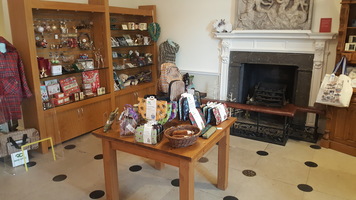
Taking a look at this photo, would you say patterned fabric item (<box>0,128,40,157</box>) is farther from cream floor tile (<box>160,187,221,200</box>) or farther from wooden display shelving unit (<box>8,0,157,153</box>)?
cream floor tile (<box>160,187,221,200</box>)

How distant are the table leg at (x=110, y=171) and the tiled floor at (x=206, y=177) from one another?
6.8 inches

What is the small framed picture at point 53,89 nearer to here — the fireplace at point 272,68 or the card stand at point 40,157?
the card stand at point 40,157

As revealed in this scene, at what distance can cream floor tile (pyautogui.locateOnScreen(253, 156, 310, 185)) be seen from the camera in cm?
297

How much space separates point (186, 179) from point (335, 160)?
2.34 m

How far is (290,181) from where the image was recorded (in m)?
2.91

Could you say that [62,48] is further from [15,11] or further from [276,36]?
[276,36]

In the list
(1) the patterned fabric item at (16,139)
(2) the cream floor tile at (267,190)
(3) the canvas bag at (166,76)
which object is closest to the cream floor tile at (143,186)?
(2) the cream floor tile at (267,190)

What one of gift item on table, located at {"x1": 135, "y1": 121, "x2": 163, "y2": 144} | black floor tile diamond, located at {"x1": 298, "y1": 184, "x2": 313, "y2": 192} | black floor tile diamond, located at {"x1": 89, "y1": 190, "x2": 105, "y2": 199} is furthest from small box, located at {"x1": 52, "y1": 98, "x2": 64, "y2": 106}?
black floor tile diamond, located at {"x1": 298, "y1": 184, "x2": 313, "y2": 192}

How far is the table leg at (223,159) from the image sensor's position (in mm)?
2617

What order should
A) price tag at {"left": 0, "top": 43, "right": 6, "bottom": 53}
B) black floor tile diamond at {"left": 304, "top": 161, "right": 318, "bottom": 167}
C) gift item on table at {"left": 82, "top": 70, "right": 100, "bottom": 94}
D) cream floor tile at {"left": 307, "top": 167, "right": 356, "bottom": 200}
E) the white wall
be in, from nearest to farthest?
cream floor tile at {"left": 307, "top": 167, "right": 356, "bottom": 200} < price tag at {"left": 0, "top": 43, "right": 6, "bottom": 53} < black floor tile diamond at {"left": 304, "top": 161, "right": 318, "bottom": 167} < gift item on table at {"left": 82, "top": 70, "right": 100, "bottom": 94} < the white wall

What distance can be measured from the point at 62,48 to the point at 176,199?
2774 millimetres

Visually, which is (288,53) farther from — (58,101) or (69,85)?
(58,101)

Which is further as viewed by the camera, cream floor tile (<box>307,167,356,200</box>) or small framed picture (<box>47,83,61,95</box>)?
small framed picture (<box>47,83,61,95</box>)

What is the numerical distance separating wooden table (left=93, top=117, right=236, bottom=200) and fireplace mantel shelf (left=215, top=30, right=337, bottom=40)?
2.06 metres
